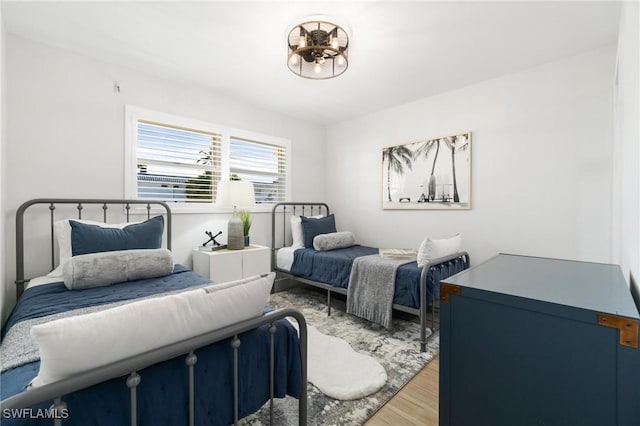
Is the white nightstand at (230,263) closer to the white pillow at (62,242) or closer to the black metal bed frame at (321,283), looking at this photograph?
the black metal bed frame at (321,283)

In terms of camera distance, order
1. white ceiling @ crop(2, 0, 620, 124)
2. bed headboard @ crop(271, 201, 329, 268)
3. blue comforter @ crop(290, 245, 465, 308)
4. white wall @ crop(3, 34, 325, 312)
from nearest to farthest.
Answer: white ceiling @ crop(2, 0, 620, 124), white wall @ crop(3, 34, 325, 312), blue comforter @ crop(290, 245, 465, 308), bed headboard @ crop(271, 201, 329, 268)

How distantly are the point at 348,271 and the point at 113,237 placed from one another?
6.93ft

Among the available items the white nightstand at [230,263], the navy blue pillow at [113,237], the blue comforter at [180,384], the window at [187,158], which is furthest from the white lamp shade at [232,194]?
the blue comforter at [180,384]

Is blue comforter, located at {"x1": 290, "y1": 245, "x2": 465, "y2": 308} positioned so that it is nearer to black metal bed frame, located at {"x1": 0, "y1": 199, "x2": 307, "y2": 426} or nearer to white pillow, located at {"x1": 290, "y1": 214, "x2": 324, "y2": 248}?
white pillow, located at {"x1": 290, "y1": 214, "x2": 324, "y2": 248}

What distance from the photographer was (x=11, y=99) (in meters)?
2.19

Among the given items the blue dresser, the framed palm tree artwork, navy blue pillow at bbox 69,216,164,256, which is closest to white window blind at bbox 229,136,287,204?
navy blue pillow at bbox 69,216,164,256

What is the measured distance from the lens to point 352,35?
86.0 inches

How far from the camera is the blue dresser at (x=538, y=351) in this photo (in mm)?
858

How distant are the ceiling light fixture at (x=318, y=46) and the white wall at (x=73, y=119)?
5.25ft

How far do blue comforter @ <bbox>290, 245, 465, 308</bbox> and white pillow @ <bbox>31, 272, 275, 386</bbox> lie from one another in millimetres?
1659

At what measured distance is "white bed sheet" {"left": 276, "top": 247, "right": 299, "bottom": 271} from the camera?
11.8 ft

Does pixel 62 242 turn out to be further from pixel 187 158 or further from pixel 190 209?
pixel 187 158

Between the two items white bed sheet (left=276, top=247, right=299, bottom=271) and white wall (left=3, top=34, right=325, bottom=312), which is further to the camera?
white bed sheet (left=276, top=247, right=299, bottom=271)

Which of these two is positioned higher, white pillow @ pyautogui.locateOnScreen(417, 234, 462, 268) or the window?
the window
